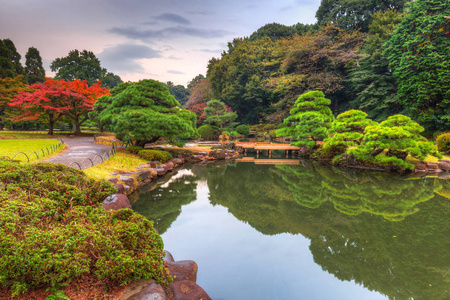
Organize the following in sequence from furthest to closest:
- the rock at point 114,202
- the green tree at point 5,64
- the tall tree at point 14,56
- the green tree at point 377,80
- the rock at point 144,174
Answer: the tall tree at point 14,56 < the green tree at point 5,64 < the green tree at point 377,80 < the rock at point 144,174 < the rock at point 114,202

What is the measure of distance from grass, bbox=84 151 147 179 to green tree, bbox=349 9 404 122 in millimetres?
17452

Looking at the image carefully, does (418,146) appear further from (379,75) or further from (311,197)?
(379,75)

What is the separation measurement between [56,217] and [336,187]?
771cm

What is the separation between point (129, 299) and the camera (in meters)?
2.03

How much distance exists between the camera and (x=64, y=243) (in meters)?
2.23

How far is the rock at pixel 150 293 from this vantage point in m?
2.05

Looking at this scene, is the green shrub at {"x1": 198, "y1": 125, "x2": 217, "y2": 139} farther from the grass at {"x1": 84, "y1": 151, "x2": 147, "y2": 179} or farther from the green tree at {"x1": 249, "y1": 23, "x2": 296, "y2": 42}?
the green tree at {"x1": 249, "y1": 23, "x2": 296, "y2": 42}

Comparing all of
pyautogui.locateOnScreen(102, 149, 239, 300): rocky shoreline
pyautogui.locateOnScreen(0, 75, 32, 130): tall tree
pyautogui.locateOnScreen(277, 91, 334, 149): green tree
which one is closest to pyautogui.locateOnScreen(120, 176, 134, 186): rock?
pyautogui.locateOnScreen(102, 149, 239, 300): rocky shoreline

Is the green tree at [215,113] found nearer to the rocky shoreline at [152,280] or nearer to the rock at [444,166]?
the rocky shoreline at [152,280]

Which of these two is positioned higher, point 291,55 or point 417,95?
point 291,55

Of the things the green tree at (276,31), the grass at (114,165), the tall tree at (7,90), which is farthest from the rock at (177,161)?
the green tree at (276,31)

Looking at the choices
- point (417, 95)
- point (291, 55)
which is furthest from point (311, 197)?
point (291, 55)

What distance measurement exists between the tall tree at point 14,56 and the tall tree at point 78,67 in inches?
408

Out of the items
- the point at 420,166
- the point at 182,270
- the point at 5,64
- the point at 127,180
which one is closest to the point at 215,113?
the point at 420,166
